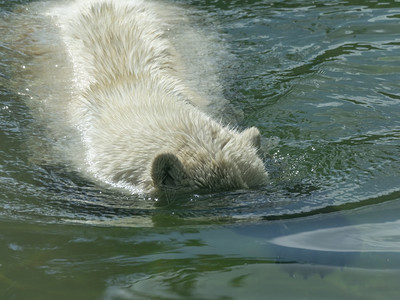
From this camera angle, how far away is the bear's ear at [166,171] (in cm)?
479

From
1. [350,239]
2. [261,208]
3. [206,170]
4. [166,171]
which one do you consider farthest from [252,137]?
[350,239]

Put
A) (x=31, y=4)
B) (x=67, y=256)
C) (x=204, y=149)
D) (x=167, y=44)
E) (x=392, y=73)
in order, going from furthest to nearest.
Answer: (x=31, y=4) < (x=392, y=73) < (x=167, y=44) < (x=204, y=149) < (x=67, y=256)

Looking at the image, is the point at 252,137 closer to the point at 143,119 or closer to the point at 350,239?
the point at 143,119

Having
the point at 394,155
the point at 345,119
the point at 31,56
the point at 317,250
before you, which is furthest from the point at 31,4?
the point at 317,250

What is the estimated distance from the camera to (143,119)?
545 cm

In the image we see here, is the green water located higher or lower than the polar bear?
lower

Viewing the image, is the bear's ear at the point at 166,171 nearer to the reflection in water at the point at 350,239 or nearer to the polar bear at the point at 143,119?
the polar bear at the point at 143,119

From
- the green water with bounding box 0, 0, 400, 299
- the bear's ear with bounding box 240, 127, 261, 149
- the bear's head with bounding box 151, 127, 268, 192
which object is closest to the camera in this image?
the green water with bounding box 0, 0, 400, 299

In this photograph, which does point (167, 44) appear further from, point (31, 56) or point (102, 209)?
point (102, 209)

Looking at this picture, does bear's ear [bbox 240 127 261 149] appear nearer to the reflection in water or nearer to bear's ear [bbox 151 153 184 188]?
bear's ear [bbox 151 153 184 188]

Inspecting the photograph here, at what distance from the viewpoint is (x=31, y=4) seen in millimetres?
9453

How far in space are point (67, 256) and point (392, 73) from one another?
201 inches

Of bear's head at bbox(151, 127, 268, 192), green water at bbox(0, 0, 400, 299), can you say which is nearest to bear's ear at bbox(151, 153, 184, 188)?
bear's head at bbox(151, 127, 268, 192)

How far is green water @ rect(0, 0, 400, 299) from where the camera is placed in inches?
148
